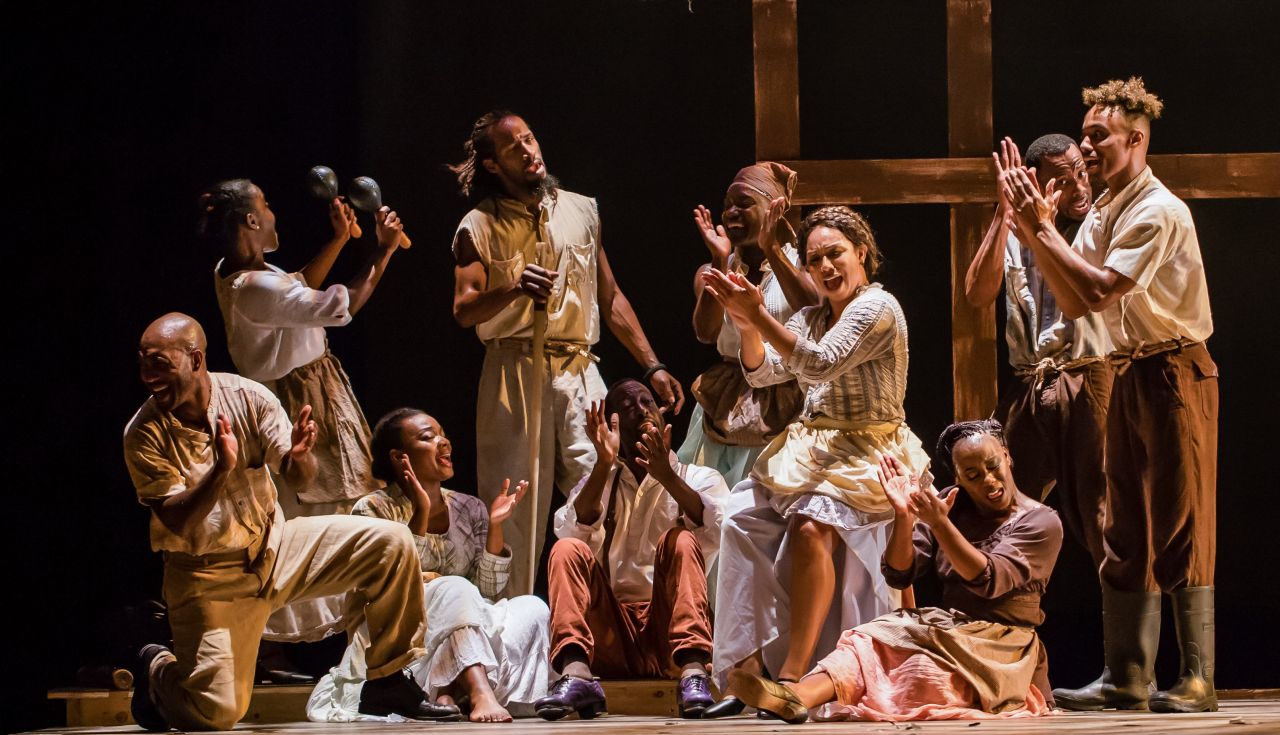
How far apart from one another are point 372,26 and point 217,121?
0.67 meters

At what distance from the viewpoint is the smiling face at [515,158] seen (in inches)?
228

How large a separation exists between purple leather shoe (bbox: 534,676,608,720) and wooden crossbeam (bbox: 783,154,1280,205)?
1966 mm

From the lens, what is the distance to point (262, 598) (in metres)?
4.70

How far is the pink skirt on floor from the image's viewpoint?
446cm

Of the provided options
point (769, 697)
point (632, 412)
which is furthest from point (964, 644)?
point (632, 412)

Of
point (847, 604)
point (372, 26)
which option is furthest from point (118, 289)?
point (847, 604)

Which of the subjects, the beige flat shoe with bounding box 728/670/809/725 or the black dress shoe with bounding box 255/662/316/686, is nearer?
the beige flat shoe with bounding box 728/670/809/725

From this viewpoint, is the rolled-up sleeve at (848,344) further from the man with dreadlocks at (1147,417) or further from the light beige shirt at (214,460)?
the light beige shirt at (214,460)

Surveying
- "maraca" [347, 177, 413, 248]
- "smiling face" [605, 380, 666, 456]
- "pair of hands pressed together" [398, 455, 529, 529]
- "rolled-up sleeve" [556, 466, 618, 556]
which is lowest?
"rolled-up sleeve" [556, 466, 618, 556]

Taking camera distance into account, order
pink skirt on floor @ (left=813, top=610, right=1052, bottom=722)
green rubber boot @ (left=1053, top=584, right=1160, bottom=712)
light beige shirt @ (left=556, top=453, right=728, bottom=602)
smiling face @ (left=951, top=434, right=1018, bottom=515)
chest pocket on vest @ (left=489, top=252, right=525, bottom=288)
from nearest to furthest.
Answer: pink skirt on floor @ (left=813, top=610, right=1052, bottom=722) → smiling face @ (left=951, top=434, right=1018, bottom=515) → green rubber boot @ (left=1053, top=584, right=1160, bottom=712) → light beige shirt @ (left=556, top=453, right=728, bottom=602) → chest pocket on vest @ (left=489, top=252, right=525, bottom=288)

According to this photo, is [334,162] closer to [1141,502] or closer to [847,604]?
[847,604]

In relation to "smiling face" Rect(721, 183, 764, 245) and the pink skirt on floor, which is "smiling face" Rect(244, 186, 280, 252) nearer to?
"smiling face" Rect(721, 183, 764, 245)

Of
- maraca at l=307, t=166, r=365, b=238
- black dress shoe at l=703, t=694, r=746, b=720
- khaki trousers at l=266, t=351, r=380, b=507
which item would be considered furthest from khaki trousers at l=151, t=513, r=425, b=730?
maraca at l=307, t=166, r=365, b=238

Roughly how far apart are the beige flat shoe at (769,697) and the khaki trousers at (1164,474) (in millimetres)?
1151
